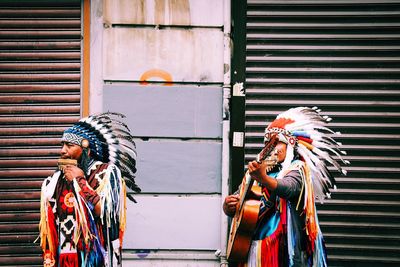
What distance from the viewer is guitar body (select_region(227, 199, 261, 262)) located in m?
4.75

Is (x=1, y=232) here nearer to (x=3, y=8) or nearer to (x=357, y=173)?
(x=3, y=8)

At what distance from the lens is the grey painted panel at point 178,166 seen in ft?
21.5

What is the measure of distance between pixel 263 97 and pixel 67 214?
2474 mm

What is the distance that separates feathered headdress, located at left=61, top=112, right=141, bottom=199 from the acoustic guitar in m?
1.02

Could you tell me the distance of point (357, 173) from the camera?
21.8 ft

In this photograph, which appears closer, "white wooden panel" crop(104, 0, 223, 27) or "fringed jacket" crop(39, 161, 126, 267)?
"fringed jacket" crop(39, 161, 126, 267)

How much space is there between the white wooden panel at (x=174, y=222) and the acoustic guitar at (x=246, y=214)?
146 cm

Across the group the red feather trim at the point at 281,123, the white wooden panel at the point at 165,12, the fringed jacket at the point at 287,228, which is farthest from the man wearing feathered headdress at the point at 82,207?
the white wooden panel at the point at 165,12

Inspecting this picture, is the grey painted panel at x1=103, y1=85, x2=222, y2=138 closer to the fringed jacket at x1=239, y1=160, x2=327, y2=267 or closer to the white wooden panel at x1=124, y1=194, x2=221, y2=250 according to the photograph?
the white wooden panel at x1=124, y1=194, x2=221, y2=250

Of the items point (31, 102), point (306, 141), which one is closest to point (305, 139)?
point (306, 141)

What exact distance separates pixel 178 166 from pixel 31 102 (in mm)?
1543

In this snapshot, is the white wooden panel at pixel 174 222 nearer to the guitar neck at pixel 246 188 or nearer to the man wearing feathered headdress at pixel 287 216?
the man wearing feathered headdress at pixel 287 216

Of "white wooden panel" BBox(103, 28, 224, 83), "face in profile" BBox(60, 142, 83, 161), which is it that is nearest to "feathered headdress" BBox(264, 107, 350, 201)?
"face in profile" BBox(60, 142, 83, 161)

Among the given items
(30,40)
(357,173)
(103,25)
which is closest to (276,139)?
(357,173)
